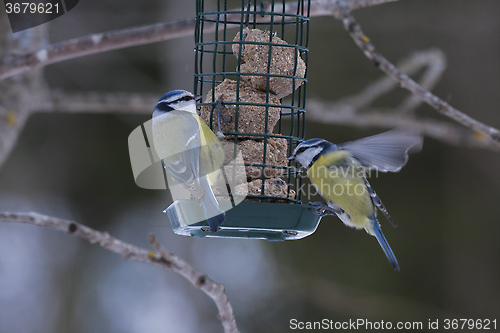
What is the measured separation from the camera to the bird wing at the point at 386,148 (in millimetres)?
3871

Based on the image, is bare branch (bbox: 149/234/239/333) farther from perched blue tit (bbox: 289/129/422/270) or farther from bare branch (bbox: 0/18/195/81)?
bare branch (bbox: 0/18/195/81)

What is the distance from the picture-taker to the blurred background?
26.8 ft

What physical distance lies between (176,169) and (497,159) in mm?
6412

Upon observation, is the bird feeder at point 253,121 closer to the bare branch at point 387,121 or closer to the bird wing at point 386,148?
the bird wing at point 386,148

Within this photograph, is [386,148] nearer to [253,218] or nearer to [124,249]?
[253,218]

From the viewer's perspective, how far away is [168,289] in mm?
8359

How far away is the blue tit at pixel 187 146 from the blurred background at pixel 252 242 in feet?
12.8

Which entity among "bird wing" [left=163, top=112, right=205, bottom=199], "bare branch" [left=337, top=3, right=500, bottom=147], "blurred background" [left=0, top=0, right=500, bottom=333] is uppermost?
"bare branch" [left=337, top=3, right=500, bottom=147]

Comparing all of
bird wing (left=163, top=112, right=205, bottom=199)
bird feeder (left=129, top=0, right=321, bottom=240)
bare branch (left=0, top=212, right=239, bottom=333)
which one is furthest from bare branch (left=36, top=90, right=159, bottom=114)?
bare branch (left=0, top=212, right=239, bottom=333)

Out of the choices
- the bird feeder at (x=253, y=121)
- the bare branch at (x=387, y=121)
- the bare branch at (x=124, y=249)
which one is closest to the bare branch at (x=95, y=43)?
the bird feeder at (x=253, y=121)

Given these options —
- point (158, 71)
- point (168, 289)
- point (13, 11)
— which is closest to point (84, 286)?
point (168, 289)

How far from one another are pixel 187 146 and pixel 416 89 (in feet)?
6.18

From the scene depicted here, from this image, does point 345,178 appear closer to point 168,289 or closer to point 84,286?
point 168,289

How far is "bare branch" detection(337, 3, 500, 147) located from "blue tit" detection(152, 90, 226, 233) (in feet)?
4.78
